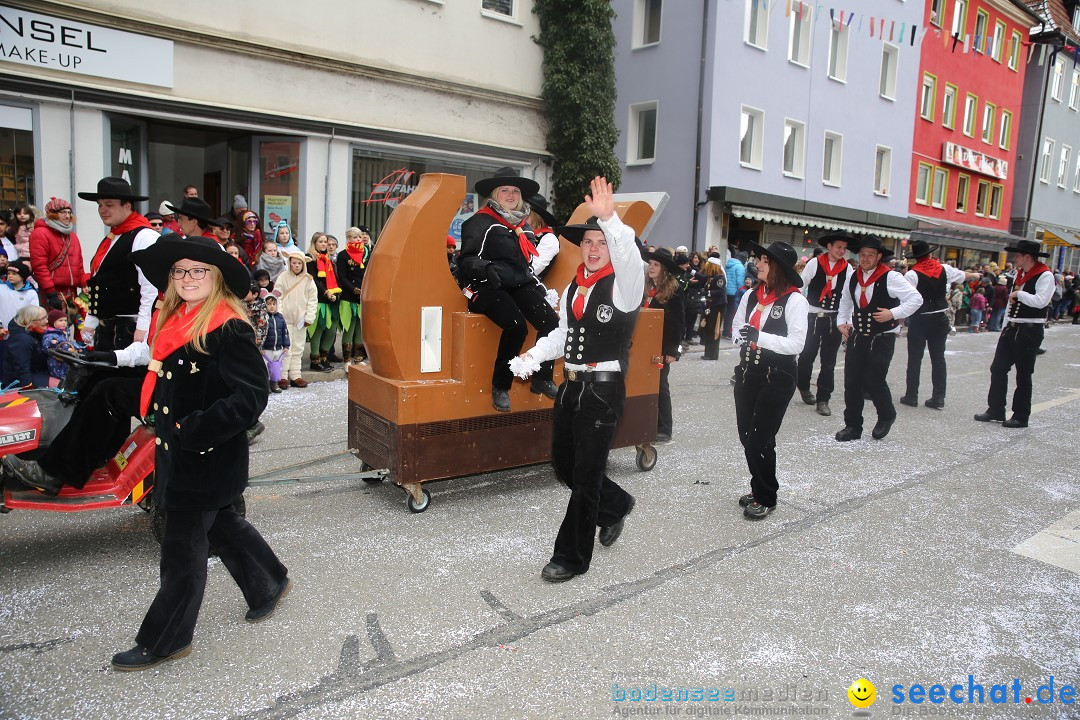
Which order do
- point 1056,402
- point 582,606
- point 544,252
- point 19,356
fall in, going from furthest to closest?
1. point 1056,402
2. point 19,356
3. point 544,252
4. point 582,606

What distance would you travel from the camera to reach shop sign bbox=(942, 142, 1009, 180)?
27844 mm

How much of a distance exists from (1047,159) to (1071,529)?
36465 millimetres

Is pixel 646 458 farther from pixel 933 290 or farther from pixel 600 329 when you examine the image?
pixel 933 290

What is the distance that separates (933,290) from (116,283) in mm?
8572

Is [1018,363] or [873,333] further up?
[873,333]

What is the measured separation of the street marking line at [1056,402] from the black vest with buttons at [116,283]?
9.62 metres

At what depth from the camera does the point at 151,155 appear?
13.0 metres

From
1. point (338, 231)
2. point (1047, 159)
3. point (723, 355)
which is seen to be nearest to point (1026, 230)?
point (1047, 159)

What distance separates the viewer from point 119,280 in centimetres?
452

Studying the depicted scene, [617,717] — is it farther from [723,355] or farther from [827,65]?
[827,65]

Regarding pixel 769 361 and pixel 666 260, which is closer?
pixel 769 361

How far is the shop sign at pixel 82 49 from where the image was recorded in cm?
982

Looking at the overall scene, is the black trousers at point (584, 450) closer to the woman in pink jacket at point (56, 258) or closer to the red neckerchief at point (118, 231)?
the red neckerchief at point (118, 231)

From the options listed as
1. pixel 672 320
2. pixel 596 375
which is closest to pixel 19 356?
pixel 596 375
